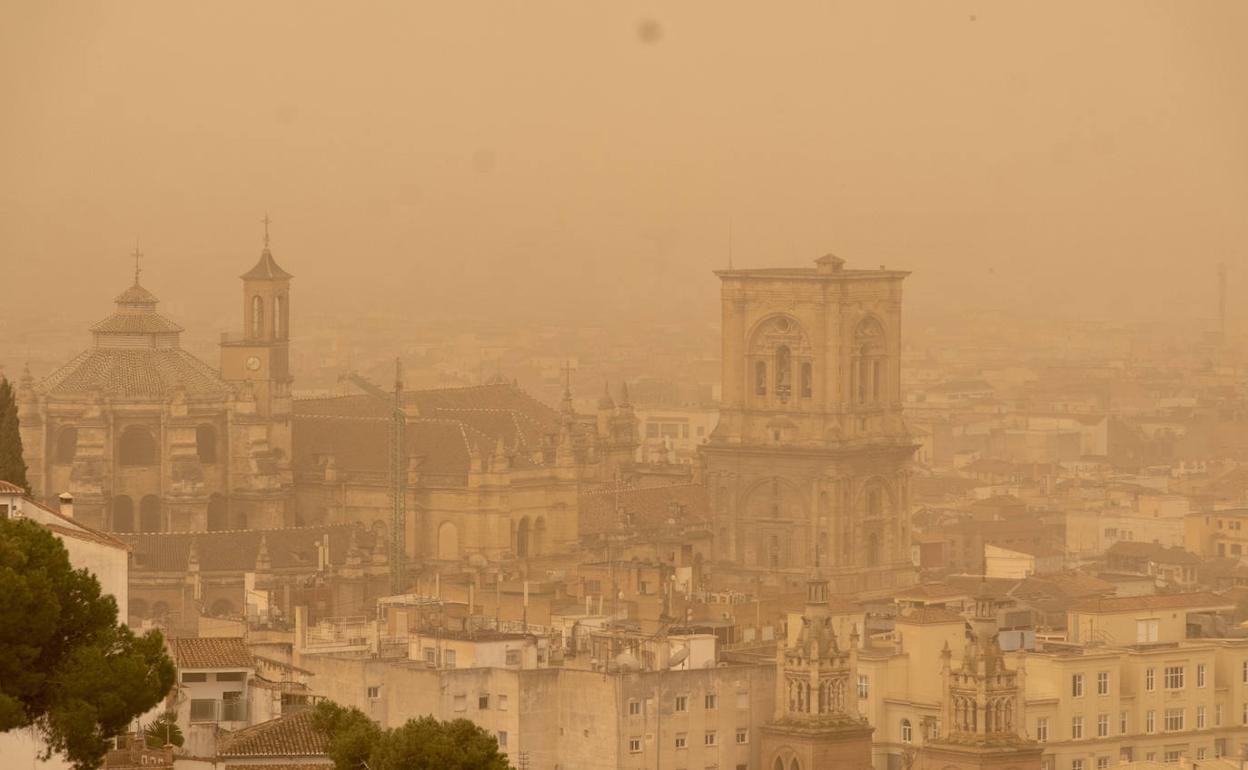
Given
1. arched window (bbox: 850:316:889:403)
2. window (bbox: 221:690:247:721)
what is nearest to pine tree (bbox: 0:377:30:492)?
window (bbox: 221:690:247:721)

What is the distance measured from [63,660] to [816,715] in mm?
51320

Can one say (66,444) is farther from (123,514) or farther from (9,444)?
(9,444)

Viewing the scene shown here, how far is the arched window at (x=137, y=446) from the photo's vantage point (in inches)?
5404

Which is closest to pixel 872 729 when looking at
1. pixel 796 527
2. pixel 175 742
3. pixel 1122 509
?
pixel 175 742

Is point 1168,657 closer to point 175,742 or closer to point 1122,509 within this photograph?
point 175,742

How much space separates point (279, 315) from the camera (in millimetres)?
147250

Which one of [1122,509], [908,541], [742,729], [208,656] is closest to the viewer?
[208,656]

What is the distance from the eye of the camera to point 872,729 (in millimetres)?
97125

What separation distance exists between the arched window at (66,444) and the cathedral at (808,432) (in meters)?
22.1

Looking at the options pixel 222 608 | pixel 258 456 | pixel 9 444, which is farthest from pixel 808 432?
pixel 9 444

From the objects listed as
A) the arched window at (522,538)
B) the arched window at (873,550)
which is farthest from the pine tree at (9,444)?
the arched window at (873,550)

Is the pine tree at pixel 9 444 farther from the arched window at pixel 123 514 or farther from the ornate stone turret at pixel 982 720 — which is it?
the arched window at pixel 123 514

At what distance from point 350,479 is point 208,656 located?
71793 mm

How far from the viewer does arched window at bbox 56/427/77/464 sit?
13575 centimetres
